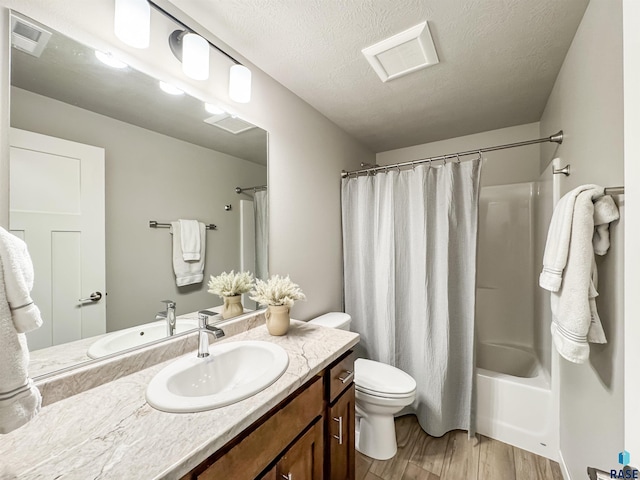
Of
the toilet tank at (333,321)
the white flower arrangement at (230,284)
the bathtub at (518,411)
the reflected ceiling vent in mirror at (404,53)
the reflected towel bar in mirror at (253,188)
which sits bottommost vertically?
the bathtub at (518,411)

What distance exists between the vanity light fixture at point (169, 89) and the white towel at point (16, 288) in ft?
2.76

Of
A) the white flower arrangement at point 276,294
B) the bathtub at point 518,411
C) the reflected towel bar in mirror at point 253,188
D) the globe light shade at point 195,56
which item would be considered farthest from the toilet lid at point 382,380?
the globe light shade at point 195,56

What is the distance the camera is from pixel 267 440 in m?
0.76

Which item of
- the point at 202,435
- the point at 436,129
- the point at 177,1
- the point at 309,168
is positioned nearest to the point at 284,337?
the point at 202,435

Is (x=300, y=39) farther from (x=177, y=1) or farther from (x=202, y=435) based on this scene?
(x=202, y=435)

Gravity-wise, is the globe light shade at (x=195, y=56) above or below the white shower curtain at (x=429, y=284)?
above

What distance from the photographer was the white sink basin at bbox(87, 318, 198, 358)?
0.89 metres

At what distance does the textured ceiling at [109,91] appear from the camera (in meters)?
0.79

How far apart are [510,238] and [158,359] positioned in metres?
2.73

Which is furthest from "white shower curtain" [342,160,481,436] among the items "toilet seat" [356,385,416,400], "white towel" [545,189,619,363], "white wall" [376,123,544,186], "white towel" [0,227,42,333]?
"white towel" [0,227,42,333]

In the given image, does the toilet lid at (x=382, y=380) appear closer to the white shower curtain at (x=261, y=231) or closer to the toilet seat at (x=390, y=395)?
the toilet seat at (x=390, y=395)

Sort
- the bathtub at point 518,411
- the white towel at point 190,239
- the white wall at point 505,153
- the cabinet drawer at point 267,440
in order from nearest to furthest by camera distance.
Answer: the cabinet drawer at point 267,440, the white towel at point 190,239, the bathtub at point 518,411, the white wall at point 505,153

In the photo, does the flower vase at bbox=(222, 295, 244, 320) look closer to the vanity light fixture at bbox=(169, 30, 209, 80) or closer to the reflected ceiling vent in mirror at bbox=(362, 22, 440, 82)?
the vanity light fixture at bbox=(169, 30, 209, 80)

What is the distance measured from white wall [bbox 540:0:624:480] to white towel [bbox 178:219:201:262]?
1626mm
